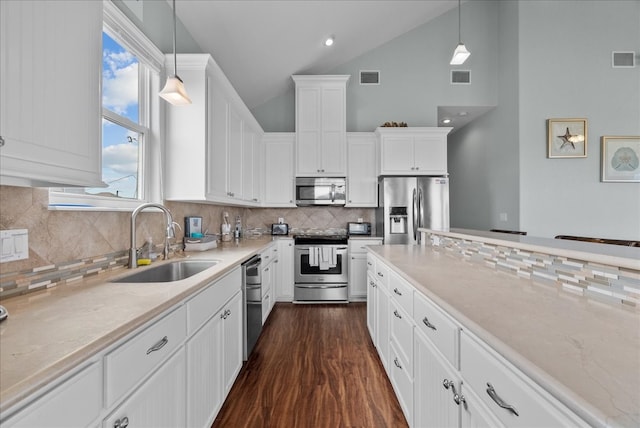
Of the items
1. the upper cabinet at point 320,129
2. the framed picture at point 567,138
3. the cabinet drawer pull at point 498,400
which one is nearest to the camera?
the cabinet drawer pull at point 498,400

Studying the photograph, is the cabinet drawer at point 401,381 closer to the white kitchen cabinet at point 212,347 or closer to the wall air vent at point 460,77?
the white kitchen cabinet at point 212,347

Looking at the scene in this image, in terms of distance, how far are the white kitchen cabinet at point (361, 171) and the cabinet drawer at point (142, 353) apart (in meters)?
3.22

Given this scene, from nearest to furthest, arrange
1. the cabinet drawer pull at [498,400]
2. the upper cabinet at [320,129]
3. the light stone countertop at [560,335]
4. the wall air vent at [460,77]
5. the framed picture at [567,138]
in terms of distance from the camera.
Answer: the light stone countertop at [560,335] < the cabinet drawer pull at [498,400] < the framed picture at [567,138] < the upper cabinet at [320,129] < the wall air vent at [460,77]

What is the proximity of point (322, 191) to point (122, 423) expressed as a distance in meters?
3.46

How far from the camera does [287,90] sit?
14.8ft

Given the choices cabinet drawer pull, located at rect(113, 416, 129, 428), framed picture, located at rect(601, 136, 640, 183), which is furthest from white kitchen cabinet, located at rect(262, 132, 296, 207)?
framed picture, located at rect(601, 136, 640, 183)

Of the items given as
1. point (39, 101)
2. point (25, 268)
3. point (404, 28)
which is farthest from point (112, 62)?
point (404, 28)

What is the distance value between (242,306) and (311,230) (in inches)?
94.9

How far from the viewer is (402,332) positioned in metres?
1.60

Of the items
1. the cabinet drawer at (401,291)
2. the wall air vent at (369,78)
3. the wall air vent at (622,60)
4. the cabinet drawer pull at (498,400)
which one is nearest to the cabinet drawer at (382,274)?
the cabinet drawer at (401,291)

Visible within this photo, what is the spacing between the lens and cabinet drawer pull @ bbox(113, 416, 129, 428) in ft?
2.52

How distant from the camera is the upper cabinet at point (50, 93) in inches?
30.6

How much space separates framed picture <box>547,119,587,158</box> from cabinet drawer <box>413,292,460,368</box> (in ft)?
12.9

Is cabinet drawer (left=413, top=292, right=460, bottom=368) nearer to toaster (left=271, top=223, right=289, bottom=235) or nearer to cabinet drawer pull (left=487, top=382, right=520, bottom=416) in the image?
cabinet drawer pull (left=487, top=382, right=520, bottom=416)
